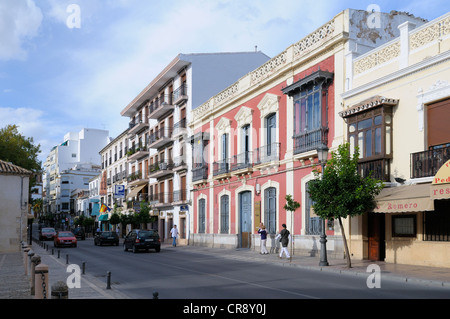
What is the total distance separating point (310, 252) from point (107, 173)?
170 ft

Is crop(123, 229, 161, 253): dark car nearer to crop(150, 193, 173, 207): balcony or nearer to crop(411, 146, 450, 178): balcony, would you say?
crop(150, 193, 173, 207): balcony

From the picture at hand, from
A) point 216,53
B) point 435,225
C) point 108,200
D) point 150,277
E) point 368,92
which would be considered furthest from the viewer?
point 108,200

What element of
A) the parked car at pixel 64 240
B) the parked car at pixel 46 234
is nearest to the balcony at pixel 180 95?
the parked car at pixel 64 240

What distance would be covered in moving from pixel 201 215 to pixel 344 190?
20.8 metres

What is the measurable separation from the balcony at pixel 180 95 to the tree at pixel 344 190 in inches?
942

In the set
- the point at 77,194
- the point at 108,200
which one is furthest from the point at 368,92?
the point at 77,194

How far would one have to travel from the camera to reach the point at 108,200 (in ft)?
219

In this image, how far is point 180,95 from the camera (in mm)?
39500

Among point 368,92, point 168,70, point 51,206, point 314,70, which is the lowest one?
point 51,206

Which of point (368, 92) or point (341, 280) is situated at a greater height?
point (368, 92)

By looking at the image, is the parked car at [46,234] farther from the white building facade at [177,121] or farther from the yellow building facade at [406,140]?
the yellow building facade at [406,140]

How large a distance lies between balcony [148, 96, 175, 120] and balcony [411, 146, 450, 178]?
2867cm

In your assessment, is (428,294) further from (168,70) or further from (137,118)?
(137,118)

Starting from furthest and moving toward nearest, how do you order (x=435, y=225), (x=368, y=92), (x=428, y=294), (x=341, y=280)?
(x=368, y=92), (x=435, y=225), (x=341, y=280), (x=428, y=294)
